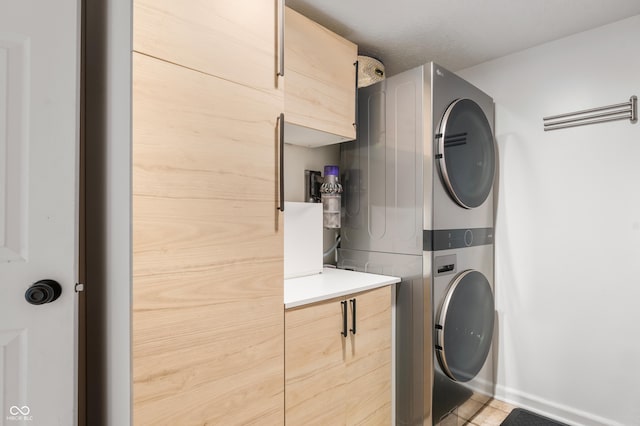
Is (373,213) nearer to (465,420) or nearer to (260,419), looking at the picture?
(260,419)

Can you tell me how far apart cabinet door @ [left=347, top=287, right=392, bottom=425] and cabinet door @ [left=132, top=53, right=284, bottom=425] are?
1.41 feet

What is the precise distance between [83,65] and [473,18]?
6.08 ft

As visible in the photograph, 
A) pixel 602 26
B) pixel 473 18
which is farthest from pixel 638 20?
pixel 473 18

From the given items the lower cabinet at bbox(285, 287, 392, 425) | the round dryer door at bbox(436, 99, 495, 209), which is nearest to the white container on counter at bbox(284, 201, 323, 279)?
the lower cabinet at bbox(285, 287, 392, 425)

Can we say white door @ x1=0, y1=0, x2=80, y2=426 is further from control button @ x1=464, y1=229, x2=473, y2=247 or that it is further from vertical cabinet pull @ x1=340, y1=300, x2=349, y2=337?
control button @ x1=464, y1=229, x2=473, y2=247

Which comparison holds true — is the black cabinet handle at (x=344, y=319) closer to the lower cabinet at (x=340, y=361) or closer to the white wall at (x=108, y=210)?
the lower cabinet at (x=340, y=361)

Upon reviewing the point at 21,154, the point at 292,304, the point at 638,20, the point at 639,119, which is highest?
the point at 638,20

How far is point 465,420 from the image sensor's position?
203 cm

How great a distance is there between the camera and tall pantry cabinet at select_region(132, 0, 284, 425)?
0.99 meters

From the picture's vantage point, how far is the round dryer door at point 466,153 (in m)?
1.78

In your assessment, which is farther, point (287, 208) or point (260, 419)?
point (287, 208)

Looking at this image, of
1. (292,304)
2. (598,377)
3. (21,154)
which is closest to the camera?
(21,154)
